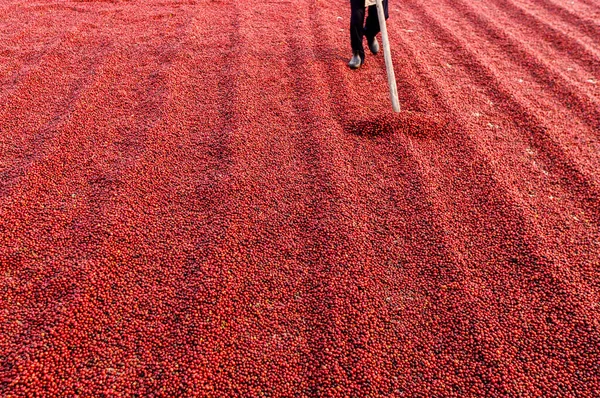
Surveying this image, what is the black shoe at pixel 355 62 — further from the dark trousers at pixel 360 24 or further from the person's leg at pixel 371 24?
the person's leg at pixel 371 24

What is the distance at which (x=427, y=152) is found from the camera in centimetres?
316

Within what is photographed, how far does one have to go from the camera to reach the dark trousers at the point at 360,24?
3.88m

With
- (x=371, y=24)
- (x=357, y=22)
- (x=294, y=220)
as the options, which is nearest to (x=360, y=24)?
(x=357, y=22)

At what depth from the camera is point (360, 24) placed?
3975 mm

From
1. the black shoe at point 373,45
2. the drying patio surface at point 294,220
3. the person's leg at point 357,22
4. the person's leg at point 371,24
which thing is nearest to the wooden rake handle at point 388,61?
the drying patio surface at point 294,220

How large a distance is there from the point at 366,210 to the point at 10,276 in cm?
192

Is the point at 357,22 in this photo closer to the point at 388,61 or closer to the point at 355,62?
the point at 355,62

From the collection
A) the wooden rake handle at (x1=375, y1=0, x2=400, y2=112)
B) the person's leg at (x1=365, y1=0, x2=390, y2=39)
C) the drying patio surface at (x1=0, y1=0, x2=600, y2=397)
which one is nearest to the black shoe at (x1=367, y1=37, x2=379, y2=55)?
the person's leg at (x1=365, y1=0, x2=390, y2=39)

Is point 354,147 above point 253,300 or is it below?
above

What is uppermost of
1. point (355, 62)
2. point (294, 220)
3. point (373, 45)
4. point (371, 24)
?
point (371, 24)

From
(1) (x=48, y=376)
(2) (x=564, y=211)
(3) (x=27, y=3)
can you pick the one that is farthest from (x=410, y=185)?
(3) (x=27, y=3)

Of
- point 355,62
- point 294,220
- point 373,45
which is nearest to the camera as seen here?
point 294,220

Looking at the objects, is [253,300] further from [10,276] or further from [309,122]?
[309,122]

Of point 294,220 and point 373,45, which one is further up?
point 373,45
